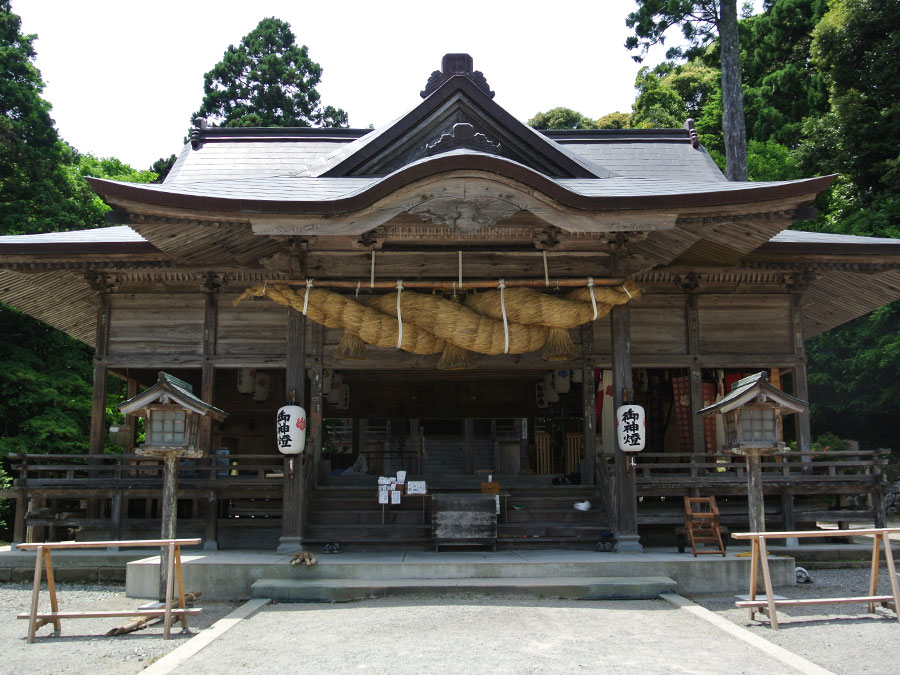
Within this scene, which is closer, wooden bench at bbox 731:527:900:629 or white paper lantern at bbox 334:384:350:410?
wooden bench at bbox 731:527:900:629

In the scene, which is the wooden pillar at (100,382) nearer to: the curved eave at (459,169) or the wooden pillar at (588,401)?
the curved eave at (459,169)

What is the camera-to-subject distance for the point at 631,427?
9141 millimetres

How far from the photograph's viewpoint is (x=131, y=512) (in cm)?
1249

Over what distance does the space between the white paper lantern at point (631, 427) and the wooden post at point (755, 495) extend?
1877 mm

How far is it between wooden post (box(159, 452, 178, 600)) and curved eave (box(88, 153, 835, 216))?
9.16 feet

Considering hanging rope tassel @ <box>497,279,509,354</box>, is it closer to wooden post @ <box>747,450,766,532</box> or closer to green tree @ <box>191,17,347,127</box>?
wooden post @ <box>747,450,766,532</box>

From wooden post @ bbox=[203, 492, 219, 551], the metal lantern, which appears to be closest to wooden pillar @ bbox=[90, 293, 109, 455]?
wooden post @ bbox=[203, 492, 219, 551]

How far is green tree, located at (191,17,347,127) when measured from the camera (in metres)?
32.3

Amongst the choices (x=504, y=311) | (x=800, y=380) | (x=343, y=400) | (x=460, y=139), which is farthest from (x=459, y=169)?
(x=343, y=400)

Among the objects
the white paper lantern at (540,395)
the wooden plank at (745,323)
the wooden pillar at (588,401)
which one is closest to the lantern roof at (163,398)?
the wooden pillar at (588,401)

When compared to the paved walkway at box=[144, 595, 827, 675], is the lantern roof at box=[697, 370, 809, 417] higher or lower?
higher

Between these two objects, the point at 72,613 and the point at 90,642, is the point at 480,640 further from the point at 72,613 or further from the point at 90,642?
the point at 72,613

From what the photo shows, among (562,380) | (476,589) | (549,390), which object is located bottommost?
(476,589)

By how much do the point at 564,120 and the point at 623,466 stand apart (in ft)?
114
